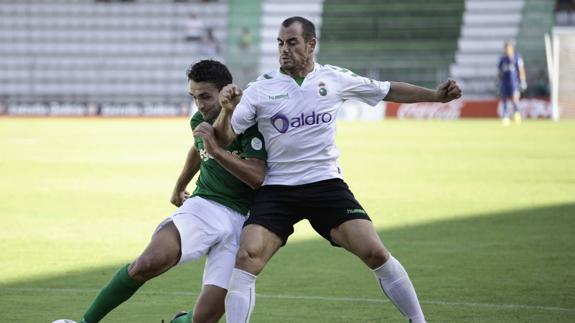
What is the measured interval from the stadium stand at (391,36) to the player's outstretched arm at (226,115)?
116ft

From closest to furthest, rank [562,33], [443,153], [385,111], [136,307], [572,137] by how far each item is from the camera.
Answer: [136,307] → [443,153] → [572,137] → [562,33] → [385,111]

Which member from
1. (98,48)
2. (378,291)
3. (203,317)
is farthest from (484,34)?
(203,317)

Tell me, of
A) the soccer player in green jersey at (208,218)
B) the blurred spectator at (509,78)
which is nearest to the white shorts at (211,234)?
the soccer player in green jersey at (208,218)

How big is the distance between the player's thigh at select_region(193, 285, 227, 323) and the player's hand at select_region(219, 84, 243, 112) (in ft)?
3.60

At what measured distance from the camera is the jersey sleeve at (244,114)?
655 centimetres

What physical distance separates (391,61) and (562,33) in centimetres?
710

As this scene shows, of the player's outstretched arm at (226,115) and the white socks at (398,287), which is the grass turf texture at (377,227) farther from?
the player's outstretched arm at (226,115)

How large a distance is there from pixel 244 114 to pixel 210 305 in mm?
1154

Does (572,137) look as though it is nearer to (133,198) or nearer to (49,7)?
(133,198)

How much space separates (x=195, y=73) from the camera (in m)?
6.74

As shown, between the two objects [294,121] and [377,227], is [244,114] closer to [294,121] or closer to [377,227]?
[294,121]

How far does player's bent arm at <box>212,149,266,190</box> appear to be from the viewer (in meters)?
6.49

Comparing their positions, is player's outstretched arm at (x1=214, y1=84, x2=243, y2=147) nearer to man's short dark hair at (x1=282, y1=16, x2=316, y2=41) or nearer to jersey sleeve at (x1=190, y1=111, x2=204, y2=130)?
jersey sleeve at (x1=190, y1=111, x2=204, y2=130)

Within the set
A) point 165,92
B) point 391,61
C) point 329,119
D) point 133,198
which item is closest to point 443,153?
point 133,198
